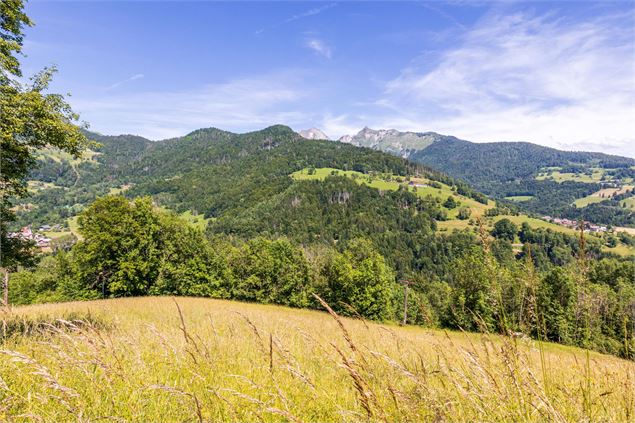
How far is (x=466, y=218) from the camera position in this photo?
189875mm

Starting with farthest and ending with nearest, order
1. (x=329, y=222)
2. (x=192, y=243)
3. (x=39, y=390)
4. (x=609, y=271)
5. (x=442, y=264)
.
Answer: (x=329, y=222) → (x=442, y=264) → (x=609, y=271) → (x=192, y=243) → (x=39, y=390)

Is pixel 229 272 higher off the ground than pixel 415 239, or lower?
higher

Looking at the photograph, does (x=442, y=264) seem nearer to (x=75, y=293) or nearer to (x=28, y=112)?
(x=75, y=293)

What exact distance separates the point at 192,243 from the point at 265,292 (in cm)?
1486

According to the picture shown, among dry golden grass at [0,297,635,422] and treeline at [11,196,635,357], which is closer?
dry golden grass at [0,297,635,422]

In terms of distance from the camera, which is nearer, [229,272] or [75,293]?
[75,293]

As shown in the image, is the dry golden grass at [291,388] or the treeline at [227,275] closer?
the dry golden grass at [291,388]

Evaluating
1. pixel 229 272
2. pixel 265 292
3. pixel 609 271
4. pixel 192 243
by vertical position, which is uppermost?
pixel 192 243

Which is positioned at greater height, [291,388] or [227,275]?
[291,388]

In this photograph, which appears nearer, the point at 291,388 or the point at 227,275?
the point at 291,388

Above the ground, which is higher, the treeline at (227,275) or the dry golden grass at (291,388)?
the dry golden grass at (291,388)

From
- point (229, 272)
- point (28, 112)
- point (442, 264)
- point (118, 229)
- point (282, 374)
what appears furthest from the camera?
point (442, 264)

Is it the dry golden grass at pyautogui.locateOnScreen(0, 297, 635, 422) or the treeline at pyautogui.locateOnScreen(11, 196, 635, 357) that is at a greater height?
the dry golden grass at pyautogui.locateOnScreen(0, 297, 635, 422)

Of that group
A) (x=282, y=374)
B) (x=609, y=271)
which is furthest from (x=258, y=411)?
(x=609, y=271)
